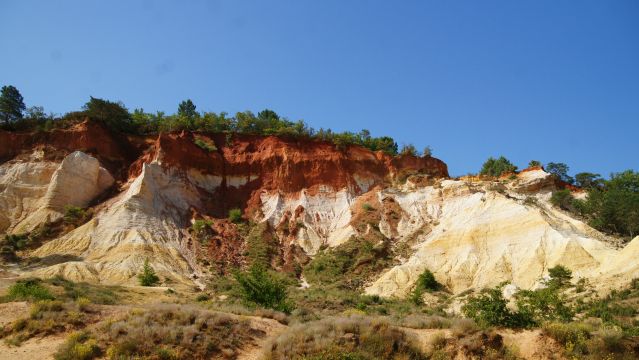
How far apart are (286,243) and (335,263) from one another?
6.71m

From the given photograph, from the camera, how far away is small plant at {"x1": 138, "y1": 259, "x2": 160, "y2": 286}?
33.7m

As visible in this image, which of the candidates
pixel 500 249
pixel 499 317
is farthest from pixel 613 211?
pixel 499 317

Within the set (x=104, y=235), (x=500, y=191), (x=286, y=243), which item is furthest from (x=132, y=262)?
(x=500, y=191)

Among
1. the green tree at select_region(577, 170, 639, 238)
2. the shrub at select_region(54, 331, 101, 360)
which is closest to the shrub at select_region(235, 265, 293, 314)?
the shrub at select_region(54, 331, 101, 360)

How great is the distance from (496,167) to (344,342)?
199 feet

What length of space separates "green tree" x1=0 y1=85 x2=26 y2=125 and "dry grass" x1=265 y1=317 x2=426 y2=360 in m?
52.0

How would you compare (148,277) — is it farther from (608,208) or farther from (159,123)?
(608,208)

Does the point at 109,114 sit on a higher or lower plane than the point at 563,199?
higher

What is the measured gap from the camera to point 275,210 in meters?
49.7

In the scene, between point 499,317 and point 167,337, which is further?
point 499,317

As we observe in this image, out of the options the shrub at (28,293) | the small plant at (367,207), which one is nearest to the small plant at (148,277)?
the shrub at (28,293)

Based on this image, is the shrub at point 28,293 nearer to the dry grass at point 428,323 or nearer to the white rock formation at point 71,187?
the dry grass at point 428,323

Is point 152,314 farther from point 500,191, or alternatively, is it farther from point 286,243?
point 500,191

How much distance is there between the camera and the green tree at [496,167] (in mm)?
67412
